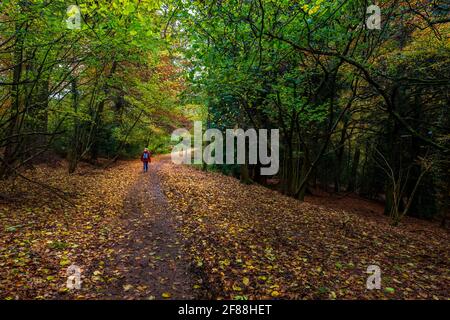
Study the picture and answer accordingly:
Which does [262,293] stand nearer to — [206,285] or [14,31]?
[206,285]

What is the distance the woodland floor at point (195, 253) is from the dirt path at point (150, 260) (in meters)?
0.02

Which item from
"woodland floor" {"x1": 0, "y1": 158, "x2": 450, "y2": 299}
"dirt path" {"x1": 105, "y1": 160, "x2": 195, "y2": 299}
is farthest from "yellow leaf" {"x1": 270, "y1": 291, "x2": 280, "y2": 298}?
"dirt path" {"x1": 105, "y1": 160, "x2": 195, "y2": 299}

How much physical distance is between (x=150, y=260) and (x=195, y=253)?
0.96m

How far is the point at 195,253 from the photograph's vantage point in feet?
18.6

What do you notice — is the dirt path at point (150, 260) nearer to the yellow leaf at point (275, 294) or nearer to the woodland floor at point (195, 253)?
the woodland floor at point (195, 253)

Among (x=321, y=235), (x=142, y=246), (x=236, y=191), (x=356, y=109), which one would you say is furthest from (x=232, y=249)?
(x=356, y=109)

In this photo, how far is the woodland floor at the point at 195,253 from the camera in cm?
439

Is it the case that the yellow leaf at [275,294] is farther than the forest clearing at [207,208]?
No

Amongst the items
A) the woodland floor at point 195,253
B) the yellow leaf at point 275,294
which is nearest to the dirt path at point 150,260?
the woodland floor at point 195,253

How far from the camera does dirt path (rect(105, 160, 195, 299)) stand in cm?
430

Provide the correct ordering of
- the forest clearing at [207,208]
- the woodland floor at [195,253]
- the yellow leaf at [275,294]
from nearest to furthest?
the yellow leaf at [275,294] < the woodland floor at [195,253] < the forest clearing at [207,208]

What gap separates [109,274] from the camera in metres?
4.74

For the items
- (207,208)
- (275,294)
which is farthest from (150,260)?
(207,208)
